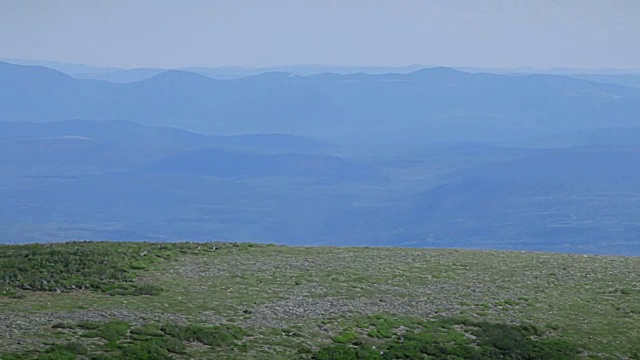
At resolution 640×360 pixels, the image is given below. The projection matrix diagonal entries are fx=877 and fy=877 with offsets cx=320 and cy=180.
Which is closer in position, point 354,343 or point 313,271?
point 354,343

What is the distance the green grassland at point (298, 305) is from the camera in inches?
1065

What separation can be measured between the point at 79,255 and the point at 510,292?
19018 millimetres

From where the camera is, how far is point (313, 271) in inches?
1576

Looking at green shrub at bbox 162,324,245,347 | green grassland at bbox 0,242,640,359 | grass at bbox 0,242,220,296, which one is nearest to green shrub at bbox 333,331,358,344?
green grassland at bbox 0,242,640,359

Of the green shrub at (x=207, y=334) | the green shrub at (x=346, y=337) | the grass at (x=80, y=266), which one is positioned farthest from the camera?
the grass at (x=80, y=266)

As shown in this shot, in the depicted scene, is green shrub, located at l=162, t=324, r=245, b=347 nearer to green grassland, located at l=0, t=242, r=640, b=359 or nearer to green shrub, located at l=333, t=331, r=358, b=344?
green grassland, located at l=0, t=242, r=640, b=359

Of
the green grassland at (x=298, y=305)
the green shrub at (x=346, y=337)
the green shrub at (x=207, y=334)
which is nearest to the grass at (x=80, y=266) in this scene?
the green grassland at (x=298, y=305)

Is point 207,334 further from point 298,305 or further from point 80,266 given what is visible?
point 80,266

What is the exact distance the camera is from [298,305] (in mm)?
32906

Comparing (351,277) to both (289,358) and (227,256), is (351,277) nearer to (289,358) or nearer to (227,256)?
(227,256)

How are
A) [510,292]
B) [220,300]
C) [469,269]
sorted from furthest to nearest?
[469,269] < [510,292] < [220,300]

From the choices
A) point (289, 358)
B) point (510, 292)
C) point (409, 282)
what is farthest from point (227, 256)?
point (289, 358)

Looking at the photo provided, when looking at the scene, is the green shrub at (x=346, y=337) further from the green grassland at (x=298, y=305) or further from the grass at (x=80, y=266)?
the grass at (x=80, y=266)

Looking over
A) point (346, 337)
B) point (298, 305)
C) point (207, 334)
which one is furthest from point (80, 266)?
point (346, 337)
